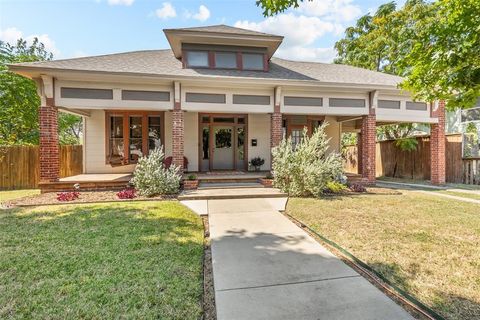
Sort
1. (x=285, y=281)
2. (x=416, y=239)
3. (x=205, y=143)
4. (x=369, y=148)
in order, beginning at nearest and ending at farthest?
(x=285, y=281) → (x=416, y=239) → (x=369, y=148) → (x=205, y=143)

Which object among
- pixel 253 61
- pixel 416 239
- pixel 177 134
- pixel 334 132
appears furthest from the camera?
pixel 334 132

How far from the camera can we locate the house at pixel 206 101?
8648 millimetres

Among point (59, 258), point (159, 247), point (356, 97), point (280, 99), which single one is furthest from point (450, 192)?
point (59, 258)

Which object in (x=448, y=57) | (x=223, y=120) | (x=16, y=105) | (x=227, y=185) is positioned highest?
(x=16, y=105)

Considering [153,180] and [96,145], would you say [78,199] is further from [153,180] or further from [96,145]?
[96,145]

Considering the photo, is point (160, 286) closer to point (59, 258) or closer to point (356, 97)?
point (59, 258)

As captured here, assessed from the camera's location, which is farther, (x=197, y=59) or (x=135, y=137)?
(x=135, y=137)

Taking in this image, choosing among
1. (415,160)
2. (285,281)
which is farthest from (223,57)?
(415,160)

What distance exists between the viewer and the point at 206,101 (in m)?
9.50

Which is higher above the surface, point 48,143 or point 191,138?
point 191,138

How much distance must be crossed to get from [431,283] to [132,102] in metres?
9.27

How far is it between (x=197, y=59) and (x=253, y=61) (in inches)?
96.0

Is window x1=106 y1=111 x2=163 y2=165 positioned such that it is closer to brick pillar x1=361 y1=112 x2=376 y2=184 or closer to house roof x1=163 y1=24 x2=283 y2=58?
house roof x1=163 y1=24 x2=283 y2=58

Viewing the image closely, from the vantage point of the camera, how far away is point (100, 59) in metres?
9.90
